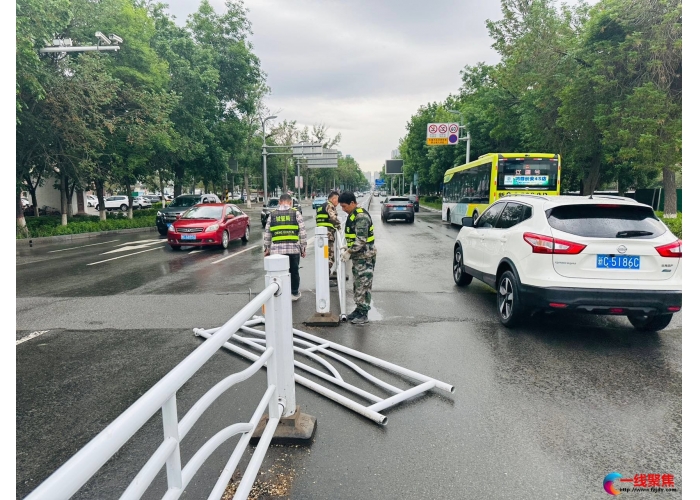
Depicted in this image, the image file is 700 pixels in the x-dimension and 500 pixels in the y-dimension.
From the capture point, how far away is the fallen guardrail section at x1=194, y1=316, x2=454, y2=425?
12.4 ft

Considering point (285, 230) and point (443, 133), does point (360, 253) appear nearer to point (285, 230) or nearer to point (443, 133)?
point (285, 230)

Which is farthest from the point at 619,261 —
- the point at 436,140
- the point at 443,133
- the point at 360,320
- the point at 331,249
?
the point at 443,133

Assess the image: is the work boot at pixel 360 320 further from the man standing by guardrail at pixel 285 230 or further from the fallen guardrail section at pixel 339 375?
the man standing by guardrail at pixel 285 230

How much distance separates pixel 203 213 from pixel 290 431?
1315cm

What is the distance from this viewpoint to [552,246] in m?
5.39

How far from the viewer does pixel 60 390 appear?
14.0 feet

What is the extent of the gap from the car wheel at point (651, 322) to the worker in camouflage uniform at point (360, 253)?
347cm

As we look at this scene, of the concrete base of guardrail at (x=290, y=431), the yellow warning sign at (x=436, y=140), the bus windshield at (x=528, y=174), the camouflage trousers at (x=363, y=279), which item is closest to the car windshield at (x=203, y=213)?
the camouflage trousers at (x=363, y=279)

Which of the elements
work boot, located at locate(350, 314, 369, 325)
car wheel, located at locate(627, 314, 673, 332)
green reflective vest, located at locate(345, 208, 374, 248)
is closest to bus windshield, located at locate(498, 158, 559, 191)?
car wheel, located at locate(627, 314, 673, 332)

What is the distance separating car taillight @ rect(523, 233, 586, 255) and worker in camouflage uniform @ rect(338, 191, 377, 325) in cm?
204

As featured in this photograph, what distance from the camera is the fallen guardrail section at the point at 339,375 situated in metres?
3.78

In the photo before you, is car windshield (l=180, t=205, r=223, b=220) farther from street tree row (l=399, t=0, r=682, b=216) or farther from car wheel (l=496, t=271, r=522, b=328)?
street tree row (l=399, t=0, r=682, b=216)
